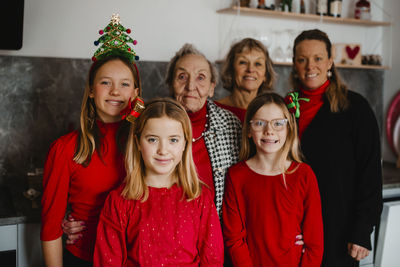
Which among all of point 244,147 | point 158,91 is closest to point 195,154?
point 244,147

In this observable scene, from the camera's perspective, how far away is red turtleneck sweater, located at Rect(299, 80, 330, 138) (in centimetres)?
196

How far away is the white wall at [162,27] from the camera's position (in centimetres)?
244

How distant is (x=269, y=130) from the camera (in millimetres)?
1739

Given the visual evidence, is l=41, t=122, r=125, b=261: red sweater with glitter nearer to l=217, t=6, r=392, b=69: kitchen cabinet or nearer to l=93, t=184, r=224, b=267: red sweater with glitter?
l=93, t=184, r=224, b=267: red sweater with glitter

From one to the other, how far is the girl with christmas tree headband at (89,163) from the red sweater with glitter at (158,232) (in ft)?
0.43

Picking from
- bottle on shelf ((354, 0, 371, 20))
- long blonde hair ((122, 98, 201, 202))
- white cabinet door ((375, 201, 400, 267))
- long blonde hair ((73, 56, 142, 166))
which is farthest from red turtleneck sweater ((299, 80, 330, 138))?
bottle on shelf ((354, 0, 371, 20))

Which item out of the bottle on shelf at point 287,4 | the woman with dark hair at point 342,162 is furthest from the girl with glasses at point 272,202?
the bottle on shelf at point 287,4

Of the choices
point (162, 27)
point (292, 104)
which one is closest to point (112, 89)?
point (292, 104)

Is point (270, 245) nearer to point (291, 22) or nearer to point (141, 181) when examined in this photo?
point (141, 181)

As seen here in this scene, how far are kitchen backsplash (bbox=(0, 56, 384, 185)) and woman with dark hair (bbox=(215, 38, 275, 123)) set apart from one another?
954 mm

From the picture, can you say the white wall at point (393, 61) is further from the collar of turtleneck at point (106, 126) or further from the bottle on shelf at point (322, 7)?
the collar of turtleneck at point (106, 126)

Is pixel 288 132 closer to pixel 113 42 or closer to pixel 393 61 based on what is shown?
pixel 113 42

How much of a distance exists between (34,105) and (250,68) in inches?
51.0

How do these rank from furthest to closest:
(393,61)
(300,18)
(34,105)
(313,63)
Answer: (393,61) → (300,18) → (34,105) → (313,63)
